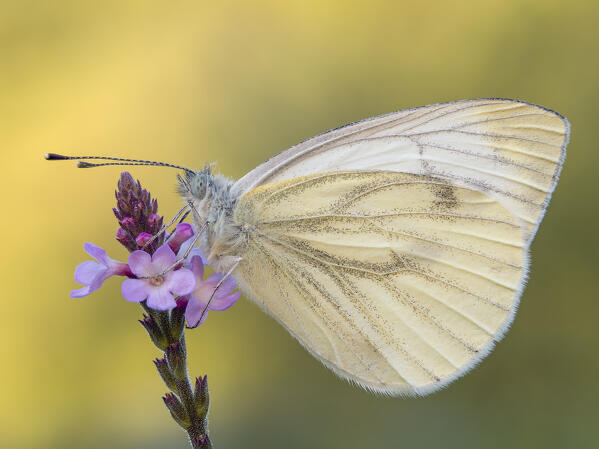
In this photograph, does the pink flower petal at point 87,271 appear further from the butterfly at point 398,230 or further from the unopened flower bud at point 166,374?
the butterfly at point 398,230

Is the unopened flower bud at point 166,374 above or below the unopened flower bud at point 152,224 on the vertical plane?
below

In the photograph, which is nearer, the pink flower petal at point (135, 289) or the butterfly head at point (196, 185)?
the pink flower petal at point (135, 289)

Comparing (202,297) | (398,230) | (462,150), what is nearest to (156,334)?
(202,297)

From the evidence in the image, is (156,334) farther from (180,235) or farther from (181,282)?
(180,235)

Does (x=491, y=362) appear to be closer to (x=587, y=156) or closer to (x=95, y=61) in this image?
(x=587, y=156)

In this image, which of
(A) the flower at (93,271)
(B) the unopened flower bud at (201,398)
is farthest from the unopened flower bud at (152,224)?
(B) the unopened flower bud at (201,398)

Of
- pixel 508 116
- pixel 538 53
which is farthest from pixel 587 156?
pixel 508 116

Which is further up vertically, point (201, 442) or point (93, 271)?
point (93, 271)
